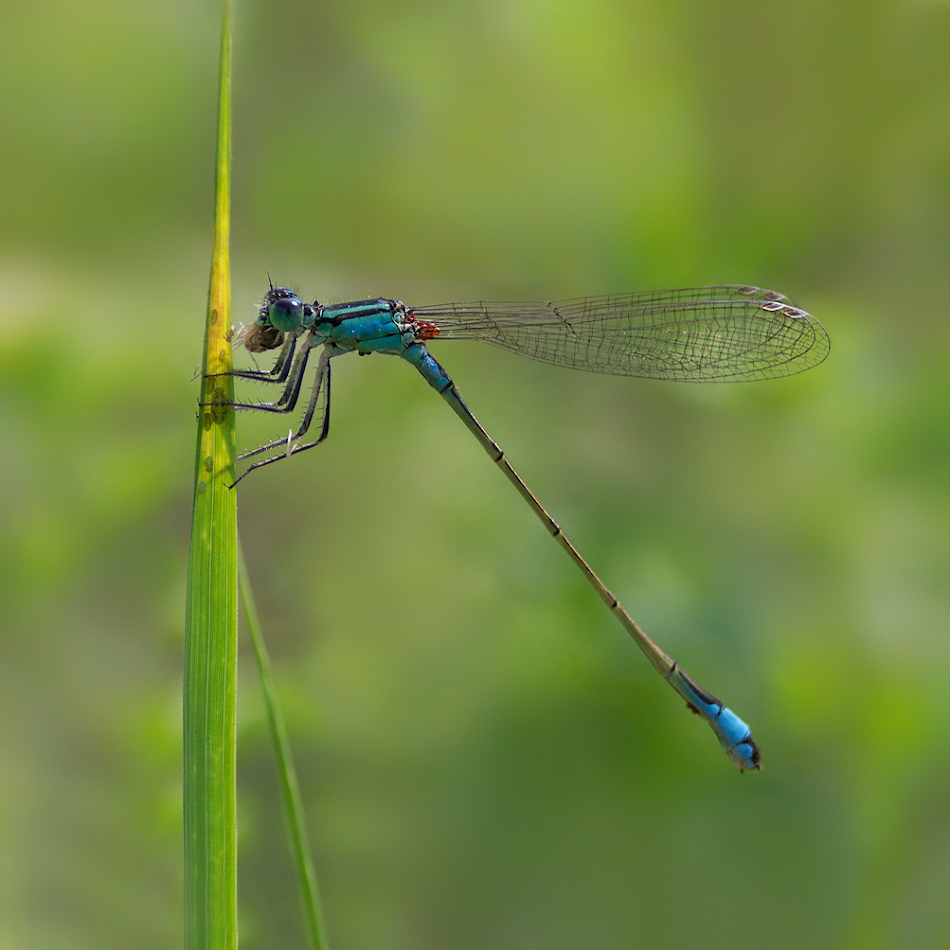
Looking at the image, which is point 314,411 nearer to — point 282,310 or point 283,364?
point 283,364

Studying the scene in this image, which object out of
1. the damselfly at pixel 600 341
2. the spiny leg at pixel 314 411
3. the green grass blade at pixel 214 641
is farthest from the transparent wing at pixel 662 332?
the green grass blade at pixel 214 641

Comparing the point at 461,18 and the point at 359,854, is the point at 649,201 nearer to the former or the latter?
the point at 461,18

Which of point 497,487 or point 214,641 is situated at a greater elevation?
point 497,487

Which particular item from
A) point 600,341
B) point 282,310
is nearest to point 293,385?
point 282,310

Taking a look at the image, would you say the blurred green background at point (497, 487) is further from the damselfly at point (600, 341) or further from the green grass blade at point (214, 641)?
the green grass blade at point (214, 641)

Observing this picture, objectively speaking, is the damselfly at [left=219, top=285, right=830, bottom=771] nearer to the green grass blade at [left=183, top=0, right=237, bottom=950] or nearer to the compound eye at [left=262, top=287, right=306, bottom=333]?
the compound eye at [left=262, top=287, right=306, bottom=333]

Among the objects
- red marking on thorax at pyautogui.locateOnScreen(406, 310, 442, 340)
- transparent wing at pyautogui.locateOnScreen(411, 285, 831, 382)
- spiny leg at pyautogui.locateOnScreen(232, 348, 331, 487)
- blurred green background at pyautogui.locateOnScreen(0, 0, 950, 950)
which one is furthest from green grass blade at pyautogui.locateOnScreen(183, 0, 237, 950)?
transparent wing at pyautogui.locateOnScreen(411, 285, 831, 382)
